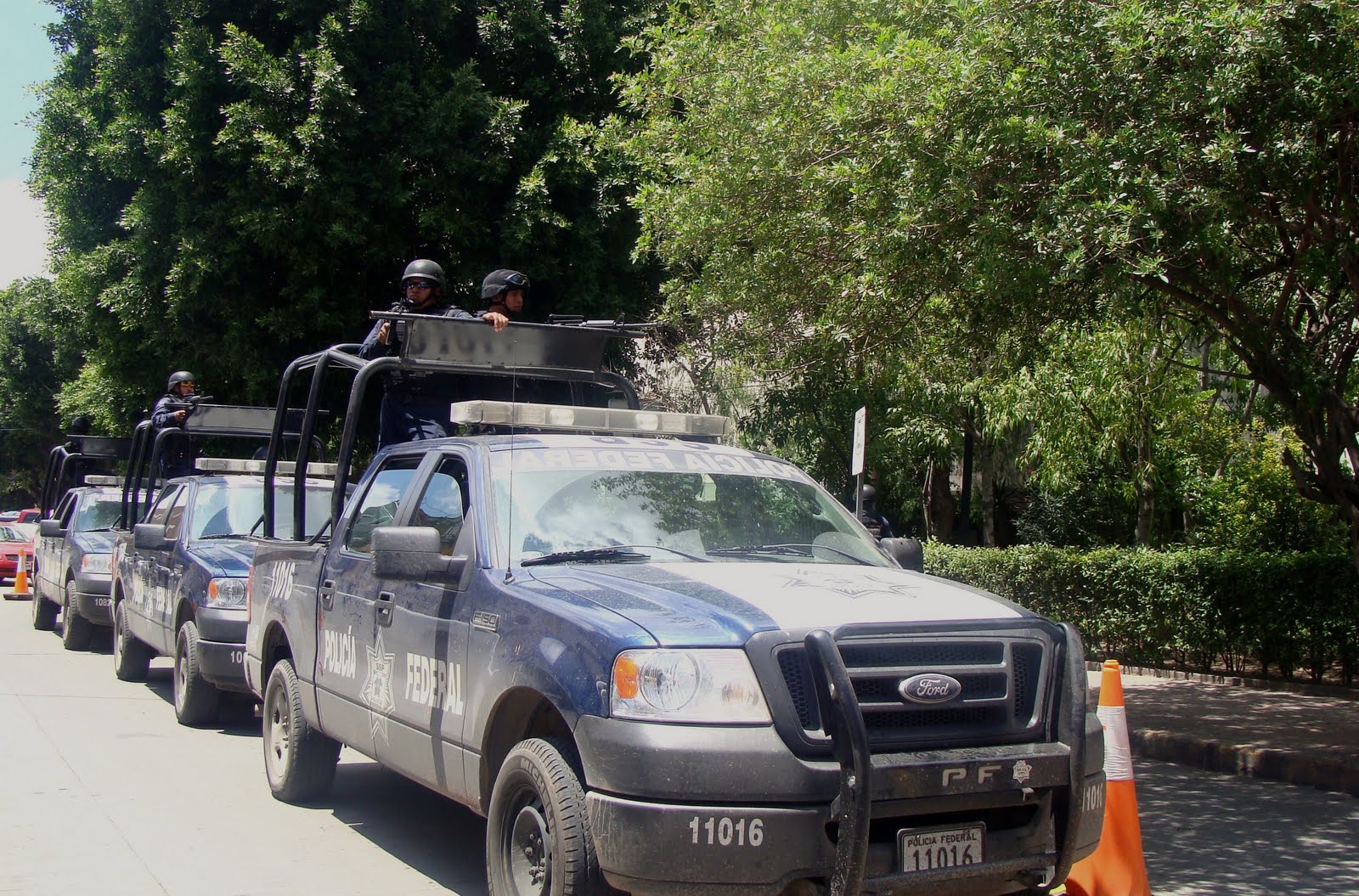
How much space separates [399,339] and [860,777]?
4715mm

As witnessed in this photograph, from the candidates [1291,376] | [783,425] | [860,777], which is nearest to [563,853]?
[860,777]

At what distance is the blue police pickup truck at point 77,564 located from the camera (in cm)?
1402

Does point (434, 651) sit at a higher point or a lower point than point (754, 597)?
lower

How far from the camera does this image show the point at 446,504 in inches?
224

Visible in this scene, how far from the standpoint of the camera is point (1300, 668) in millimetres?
12523

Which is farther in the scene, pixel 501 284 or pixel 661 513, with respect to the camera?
pixel 501 284

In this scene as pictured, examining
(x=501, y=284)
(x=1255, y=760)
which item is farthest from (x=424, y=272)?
(x=1255, y=760)

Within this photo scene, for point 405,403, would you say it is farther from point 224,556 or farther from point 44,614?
point 44,614

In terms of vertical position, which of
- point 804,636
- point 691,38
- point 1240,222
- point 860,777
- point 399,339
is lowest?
point 860,777

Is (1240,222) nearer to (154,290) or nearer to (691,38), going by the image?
(691,38)

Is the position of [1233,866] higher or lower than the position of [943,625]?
lower

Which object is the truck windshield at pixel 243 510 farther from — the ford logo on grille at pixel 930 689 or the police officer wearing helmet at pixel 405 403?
the ford logo on grille at pixel 930 689

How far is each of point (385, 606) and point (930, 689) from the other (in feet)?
9.03

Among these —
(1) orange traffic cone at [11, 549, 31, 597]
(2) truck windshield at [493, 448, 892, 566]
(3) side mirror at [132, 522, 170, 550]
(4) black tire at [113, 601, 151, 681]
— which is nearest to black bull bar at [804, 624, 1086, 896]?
(2) truck windshield at [493, 448, 892, 566]
